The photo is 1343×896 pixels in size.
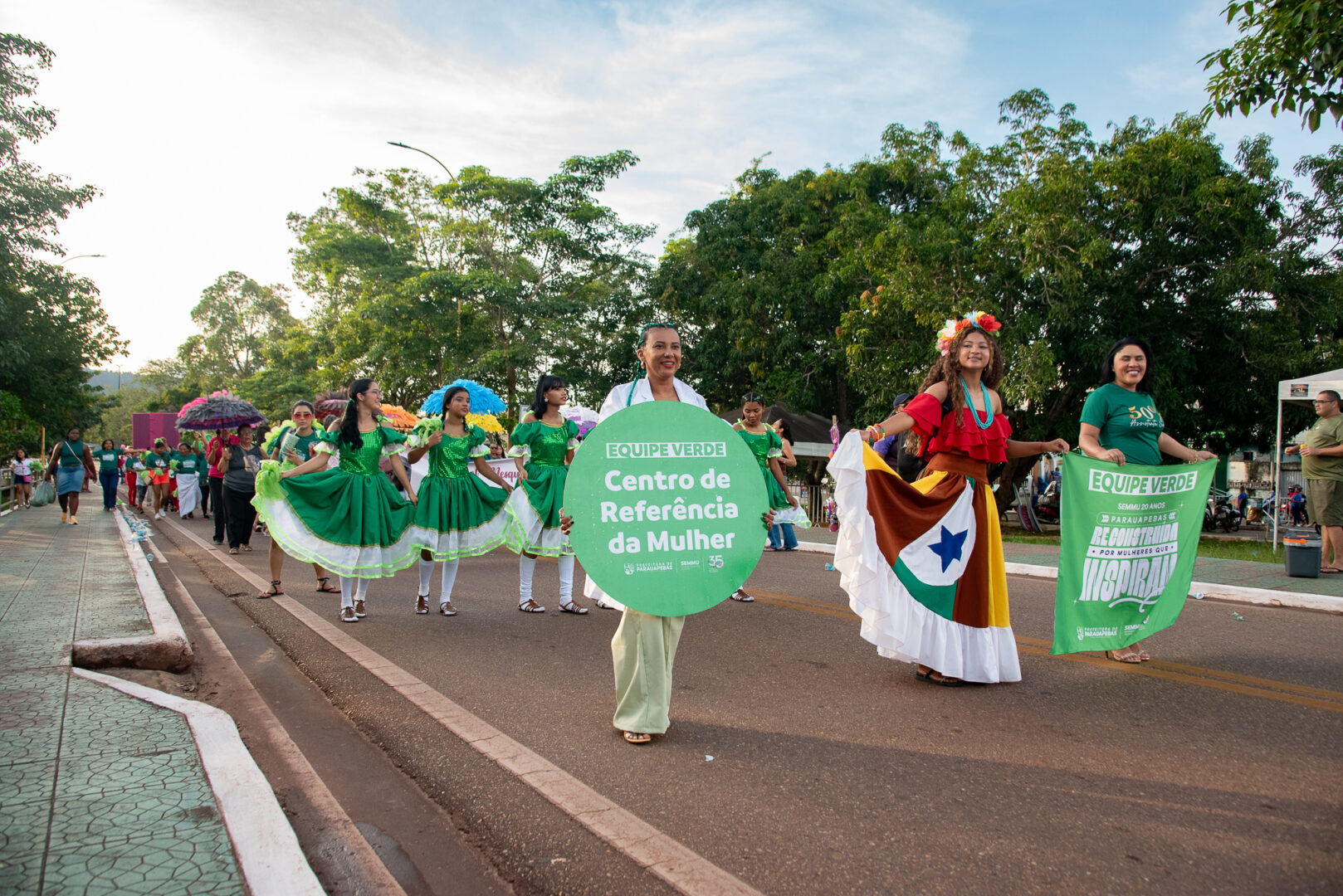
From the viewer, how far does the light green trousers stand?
4.03 metres

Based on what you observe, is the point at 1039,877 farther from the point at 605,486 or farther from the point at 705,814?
the point at 605,486

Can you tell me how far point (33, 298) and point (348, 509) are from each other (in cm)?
2546

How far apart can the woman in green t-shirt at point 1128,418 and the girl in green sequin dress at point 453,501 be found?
4873mm

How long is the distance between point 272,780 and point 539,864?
4.79ft

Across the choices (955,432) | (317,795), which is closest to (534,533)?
(955,432)

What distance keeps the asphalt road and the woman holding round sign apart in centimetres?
38

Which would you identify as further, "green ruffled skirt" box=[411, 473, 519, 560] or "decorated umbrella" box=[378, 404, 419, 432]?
"decorated umbrella" box=[378, 404, 419, 432]

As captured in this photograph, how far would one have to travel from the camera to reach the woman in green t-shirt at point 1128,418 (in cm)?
559

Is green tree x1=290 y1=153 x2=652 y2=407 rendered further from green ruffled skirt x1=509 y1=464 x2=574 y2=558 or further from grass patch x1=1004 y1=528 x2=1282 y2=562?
green ruffled skirt x1=509 y1=464 x2=574 y2=558

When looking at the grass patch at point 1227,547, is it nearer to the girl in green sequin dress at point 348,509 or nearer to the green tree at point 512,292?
the girl in green sequin dress at point 348,509

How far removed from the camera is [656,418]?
410 centimetres

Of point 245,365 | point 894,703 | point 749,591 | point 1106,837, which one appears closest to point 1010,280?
point 749,591

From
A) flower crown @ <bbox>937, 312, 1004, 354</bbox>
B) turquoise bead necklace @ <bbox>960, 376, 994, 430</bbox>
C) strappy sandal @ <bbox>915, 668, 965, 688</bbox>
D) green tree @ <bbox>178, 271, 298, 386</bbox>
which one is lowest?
strappy sandal @ <bbox>915, 668, 965, 688</bbox>

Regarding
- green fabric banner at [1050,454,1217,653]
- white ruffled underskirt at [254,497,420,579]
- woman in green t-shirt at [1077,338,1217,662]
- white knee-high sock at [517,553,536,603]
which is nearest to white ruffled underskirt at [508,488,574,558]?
white knee-high sock at [517,553,536,603]
